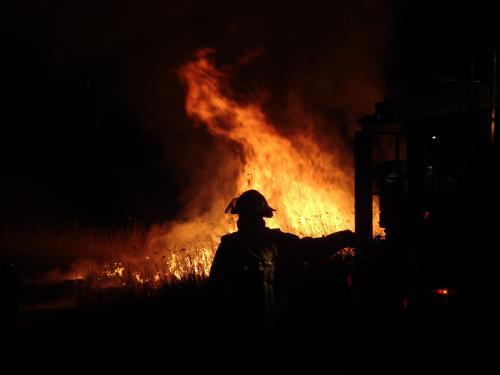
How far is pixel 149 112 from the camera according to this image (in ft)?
59.0

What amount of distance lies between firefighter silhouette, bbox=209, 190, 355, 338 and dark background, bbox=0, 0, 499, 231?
26.7 ft

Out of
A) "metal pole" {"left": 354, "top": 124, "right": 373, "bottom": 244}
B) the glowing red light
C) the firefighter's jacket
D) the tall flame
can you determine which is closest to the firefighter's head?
the firefighter's jacket

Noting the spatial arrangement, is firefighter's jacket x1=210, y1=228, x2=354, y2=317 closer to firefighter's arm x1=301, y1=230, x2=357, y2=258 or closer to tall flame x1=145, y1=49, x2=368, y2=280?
firefighter's arm x1=301, y1=230, x2=357, y2=258

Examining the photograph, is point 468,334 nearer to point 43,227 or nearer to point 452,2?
point 452,2

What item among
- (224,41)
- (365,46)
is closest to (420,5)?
(365,46)

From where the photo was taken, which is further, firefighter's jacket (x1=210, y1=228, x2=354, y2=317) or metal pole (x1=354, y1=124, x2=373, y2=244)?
metal pole (x1=354, y1=124, x2=373, y2=244)

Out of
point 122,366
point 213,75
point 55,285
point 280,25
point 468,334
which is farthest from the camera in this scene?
point 280,25

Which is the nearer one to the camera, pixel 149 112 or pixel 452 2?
pixel 452 2

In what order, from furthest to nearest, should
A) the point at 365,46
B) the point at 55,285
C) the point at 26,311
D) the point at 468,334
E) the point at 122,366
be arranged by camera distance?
the point at 365,46 → the point at 55,285 → the point at 26,311 → the point at 122,366 → the point at 468,334

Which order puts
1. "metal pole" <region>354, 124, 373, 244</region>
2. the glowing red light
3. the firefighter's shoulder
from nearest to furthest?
the glowing red light
the firefighter's shoulder
"metal pole" <region>354, 124, 373, 244</region>

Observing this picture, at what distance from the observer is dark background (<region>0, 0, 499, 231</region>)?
44.4 feet

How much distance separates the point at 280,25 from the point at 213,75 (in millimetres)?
2557

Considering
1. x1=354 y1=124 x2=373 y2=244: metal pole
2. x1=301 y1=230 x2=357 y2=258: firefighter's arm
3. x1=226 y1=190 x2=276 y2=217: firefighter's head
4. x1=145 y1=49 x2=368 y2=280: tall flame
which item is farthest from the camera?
x1=145 y1=49 x2=368 y2=280: tall flame

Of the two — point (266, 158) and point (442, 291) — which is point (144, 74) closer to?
point (266, 158)
